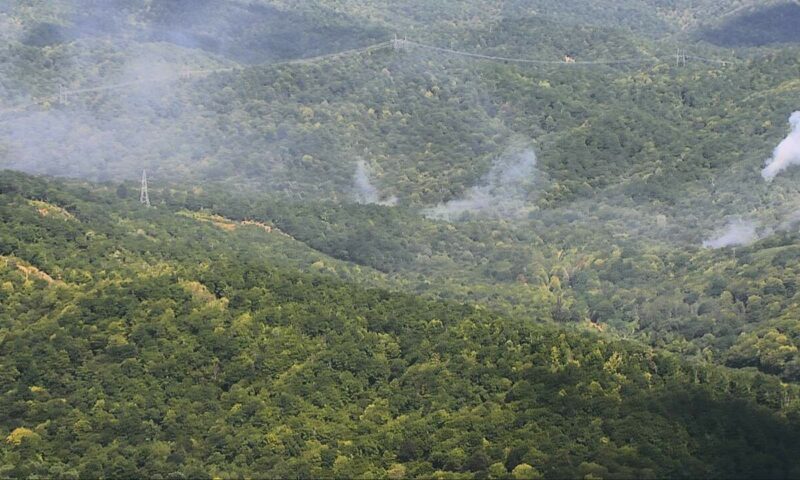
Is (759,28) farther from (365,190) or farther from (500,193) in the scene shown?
(365,190)

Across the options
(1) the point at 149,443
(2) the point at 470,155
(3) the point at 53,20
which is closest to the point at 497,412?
(1) the point at 149,443

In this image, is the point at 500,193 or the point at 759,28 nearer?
the point at 500,193

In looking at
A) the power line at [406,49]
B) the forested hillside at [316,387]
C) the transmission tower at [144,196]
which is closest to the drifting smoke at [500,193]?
the transmission tower at [144,196]

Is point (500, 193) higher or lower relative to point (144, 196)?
higher

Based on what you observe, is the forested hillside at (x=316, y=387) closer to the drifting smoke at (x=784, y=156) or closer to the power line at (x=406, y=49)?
the drifting smoke at (x=784, y=156)

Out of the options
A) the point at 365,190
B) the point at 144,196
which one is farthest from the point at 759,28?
the point at 144,196

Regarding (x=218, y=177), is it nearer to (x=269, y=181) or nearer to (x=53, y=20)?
(x=269, y=181)

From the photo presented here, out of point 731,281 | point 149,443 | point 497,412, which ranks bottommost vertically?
point 149,443
